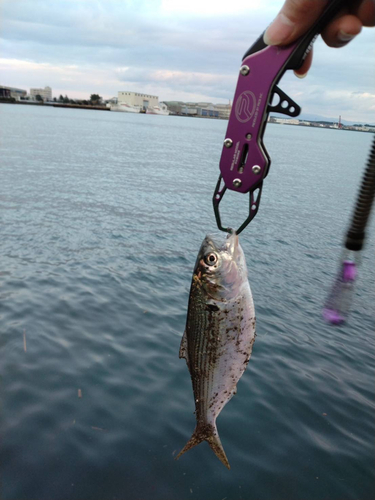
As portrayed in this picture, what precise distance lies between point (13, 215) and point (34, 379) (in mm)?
13072

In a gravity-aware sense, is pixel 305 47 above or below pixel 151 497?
above

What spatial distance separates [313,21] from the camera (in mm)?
2898

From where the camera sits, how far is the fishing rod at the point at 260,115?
10.0ft

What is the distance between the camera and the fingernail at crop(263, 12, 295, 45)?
2.89 meters

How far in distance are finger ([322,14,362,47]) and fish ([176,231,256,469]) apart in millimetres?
1638

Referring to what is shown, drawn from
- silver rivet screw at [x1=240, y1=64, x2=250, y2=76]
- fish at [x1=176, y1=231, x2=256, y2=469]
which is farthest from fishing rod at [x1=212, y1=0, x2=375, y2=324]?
fish at [x1=176, y1=231, x2=256, y2=469]

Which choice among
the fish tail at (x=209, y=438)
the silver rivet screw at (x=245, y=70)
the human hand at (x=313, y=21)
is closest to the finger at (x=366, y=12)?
the human hand at (x=313, y=21)

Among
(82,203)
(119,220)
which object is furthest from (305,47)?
(82,203)

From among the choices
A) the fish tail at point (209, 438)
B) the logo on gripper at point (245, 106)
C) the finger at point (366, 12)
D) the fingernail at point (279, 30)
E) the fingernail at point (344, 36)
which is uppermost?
the finger at point (366, 12)

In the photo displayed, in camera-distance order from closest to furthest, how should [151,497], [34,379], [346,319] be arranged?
[151,497] → [34,379] → [346,319]

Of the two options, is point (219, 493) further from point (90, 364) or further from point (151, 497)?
point (90, 364)

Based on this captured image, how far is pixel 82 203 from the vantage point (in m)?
23.3

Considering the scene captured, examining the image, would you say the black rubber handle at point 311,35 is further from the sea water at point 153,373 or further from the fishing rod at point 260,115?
the sea water at point 153,373

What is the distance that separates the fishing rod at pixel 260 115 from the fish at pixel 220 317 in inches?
19.6
